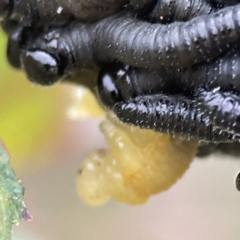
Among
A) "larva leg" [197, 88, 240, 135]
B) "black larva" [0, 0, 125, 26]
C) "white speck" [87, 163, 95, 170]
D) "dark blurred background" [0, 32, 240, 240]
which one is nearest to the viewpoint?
"larva leg" [197, 88, 240, 135]

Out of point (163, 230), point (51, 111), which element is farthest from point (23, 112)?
point (163, 230)

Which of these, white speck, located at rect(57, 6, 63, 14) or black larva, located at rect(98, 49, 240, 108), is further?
white speck, located at rect(57, 6, 63, 14)

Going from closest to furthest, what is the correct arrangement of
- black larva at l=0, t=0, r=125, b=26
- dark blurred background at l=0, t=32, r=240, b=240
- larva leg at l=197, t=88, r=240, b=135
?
1. larva leg at l=197, t=88, r=240, b=135
2. black larva at l=0, t=0, r=125, b=26
3. dark blurred background at l=0, t=32, r=240, b=240

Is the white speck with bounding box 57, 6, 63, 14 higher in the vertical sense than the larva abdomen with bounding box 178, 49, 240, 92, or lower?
higher

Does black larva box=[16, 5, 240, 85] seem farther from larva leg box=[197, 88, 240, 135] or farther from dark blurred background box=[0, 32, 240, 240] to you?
dark blurred background box=[0, 32, 240, 240]

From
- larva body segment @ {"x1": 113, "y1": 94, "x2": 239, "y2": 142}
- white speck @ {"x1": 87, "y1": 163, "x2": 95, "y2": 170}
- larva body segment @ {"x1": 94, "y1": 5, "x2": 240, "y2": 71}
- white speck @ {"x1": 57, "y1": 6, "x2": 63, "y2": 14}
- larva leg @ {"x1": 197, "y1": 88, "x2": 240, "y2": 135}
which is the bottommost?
white speck @ {"x1": 87, "y1": 163, "x2": 95, "y2": 170}

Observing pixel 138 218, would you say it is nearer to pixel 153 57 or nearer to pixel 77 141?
pixel 77 141

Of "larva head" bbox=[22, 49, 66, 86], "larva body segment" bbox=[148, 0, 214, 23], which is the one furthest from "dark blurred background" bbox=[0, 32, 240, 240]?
"larva body segment" bbox=[148, 0, 214, 23]

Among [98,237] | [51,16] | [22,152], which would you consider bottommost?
[98,237]

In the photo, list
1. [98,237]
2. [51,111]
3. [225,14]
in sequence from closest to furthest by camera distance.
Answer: [225,14], [98,237], [51,111]
